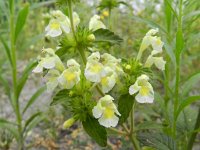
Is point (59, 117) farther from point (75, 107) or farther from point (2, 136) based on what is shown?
point (75, 107)

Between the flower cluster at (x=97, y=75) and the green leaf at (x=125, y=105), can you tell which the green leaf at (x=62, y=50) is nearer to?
the flower cluster at (x=97, y=75)

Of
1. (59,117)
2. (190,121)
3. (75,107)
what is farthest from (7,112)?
(75,107)

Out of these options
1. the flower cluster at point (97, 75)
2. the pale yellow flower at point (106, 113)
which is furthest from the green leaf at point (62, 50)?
the pale yellow flower at point (106, 113)

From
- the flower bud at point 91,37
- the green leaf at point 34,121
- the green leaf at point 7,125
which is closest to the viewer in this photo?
the flower bud at point 91,37

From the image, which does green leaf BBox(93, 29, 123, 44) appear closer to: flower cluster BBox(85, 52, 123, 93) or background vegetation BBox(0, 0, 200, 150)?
flower cluster BBox(85, 52, 123, 93)

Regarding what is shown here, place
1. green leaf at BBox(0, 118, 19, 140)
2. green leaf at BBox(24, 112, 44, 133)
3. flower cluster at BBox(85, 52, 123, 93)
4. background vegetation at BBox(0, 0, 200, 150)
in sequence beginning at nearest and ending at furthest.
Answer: flower cluster at BBox(85, 52, 123, 93)
background vegetation at BBox(0, 0, 200, 150)
green leaf at BBox(0, 118, 19, 140)
green leaf at BBox(24, 112, 44, 133)

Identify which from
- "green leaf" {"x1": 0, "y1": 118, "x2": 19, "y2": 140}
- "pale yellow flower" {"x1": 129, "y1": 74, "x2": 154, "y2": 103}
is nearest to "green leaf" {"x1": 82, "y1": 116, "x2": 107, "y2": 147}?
"pale yellow flower" {"x1": 129, "y1": 74, "x2": 154, "y2": 103}
